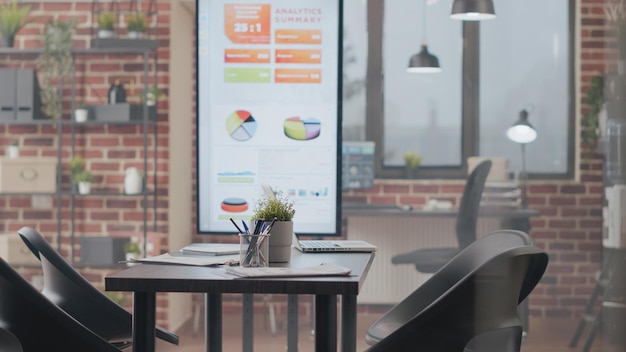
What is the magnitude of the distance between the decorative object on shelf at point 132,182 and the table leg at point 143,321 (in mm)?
2757

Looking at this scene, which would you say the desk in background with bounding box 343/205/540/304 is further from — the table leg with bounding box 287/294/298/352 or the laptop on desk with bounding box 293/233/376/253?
the laptop on desk with bounding box 293/233/376/253

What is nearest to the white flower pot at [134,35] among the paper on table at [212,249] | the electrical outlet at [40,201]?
the electrical outlet at [40,201]

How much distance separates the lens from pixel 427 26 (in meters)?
3.98

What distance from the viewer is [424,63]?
13.2ft

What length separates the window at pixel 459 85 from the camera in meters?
3.52

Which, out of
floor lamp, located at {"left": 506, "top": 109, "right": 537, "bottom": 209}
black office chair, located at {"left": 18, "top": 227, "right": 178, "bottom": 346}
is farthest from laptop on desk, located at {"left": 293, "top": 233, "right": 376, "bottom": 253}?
floor lamp, located at {"left": 506, "top": 109, "right": 537, "bottom": 209}

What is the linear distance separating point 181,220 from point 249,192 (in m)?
1.26

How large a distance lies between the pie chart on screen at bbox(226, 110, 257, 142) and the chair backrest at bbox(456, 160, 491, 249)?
956 millimetres

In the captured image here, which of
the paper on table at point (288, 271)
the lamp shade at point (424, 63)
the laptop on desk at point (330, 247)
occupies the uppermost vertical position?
the lamp shade at point (424, 63)

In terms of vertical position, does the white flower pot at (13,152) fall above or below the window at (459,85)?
below

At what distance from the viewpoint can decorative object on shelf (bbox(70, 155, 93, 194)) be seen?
480cm

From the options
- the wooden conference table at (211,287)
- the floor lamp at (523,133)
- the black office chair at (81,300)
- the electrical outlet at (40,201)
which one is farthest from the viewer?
the electrical outlet at (40,201)

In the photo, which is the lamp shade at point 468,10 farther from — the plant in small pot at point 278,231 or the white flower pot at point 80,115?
the white flower pot at point 80,115

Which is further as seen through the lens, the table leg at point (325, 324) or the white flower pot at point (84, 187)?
the white flower pot at point (84, 187)
